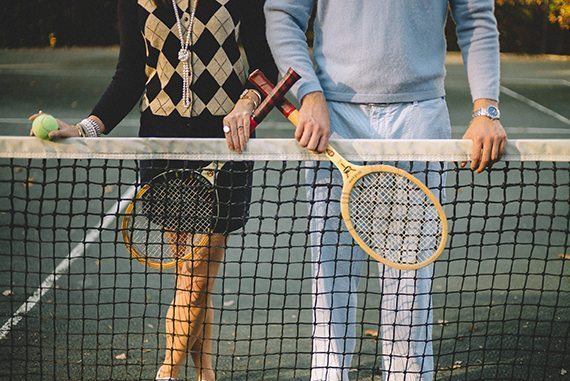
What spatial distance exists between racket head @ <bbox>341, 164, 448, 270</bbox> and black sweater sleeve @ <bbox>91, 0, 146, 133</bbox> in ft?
3.15

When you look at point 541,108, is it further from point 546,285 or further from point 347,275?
point 347,275

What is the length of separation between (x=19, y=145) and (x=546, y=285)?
3.57 metres

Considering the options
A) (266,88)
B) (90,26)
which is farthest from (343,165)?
(90,26)

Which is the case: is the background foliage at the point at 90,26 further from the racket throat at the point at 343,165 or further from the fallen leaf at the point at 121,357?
the racket throat at the point at 343,165

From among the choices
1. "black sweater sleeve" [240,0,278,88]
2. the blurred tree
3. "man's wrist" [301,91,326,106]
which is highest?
"black sweater sleeve" [240,0,278,88]

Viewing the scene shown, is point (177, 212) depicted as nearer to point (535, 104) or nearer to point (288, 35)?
point (288, 35)

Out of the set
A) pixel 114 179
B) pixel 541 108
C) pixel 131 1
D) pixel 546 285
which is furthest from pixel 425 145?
pixel 541 108

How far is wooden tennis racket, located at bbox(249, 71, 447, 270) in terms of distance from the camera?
9.50 ft

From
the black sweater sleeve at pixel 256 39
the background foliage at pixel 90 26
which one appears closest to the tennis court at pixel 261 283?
the black sweater sleeve at pixel 256 39

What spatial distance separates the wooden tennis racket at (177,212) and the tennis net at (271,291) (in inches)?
3.6

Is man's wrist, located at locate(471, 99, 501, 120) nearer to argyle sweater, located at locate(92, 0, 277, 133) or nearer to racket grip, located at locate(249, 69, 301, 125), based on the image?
racket grip, located at locate(249, 69, 301, 125)

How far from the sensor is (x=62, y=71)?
18.2 meters

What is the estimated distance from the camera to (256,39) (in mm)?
3242

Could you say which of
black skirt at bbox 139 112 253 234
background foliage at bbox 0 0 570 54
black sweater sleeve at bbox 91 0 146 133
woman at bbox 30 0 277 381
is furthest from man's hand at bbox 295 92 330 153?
background foliage at bbox 0 0 570 54
